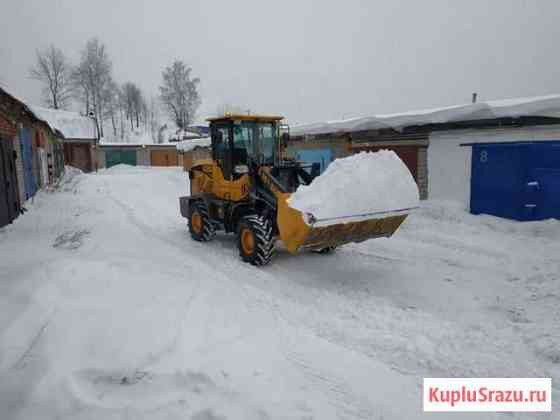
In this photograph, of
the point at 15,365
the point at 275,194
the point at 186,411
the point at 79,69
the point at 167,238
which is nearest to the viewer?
the point at 186,411

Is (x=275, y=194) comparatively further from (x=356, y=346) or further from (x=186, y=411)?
(x=186, y=411)

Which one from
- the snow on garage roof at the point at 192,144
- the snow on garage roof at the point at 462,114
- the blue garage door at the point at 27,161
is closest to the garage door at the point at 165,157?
the snow on garage roof at the point at 192,144

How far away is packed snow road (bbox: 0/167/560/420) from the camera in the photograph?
2.92m

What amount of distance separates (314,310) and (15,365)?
3002 mm

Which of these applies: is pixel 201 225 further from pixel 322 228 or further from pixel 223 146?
pixel 322 228

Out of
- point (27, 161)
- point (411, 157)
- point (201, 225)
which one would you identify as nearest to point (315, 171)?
point (201, 225)

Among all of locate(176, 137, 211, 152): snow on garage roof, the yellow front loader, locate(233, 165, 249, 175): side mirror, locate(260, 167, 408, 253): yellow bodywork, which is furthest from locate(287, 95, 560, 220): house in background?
locate(176, 137, 211, 152): snow on garage roof

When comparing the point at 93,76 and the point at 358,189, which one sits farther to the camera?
the point at 93,76

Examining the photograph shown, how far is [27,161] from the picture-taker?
12859mm

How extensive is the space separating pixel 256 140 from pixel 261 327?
4046 millimetres

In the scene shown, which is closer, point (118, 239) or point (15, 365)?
point (15, 365)

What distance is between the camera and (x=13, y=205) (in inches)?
378

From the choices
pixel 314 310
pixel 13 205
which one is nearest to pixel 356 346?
pixel 314 310

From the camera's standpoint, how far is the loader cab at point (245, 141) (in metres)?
7.15
